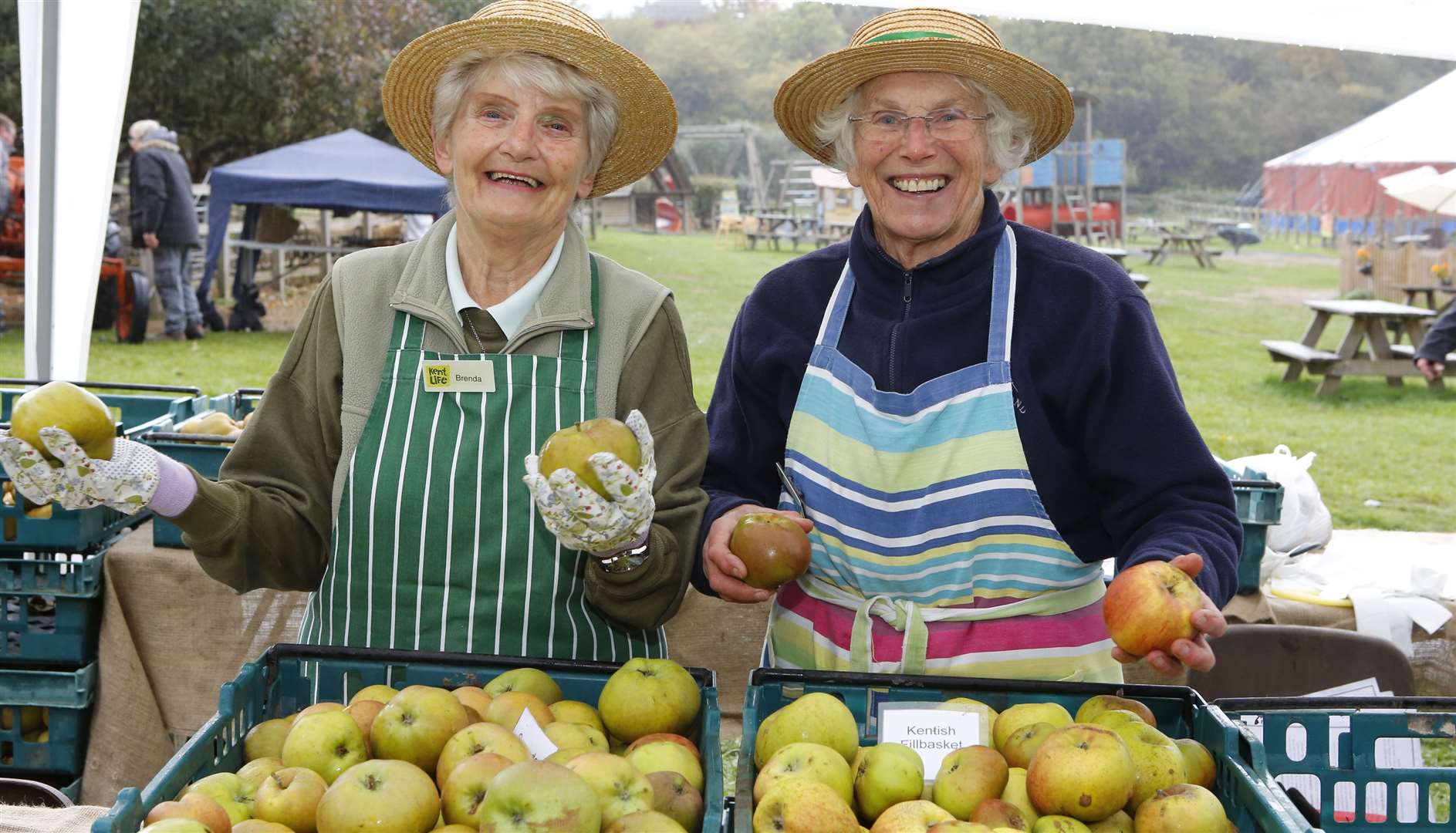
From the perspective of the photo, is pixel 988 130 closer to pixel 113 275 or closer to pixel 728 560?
pixel 728 560

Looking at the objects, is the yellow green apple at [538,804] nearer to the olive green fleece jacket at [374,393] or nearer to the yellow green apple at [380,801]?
the yellow green apple at [380,801]

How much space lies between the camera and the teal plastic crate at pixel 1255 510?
3531 mm

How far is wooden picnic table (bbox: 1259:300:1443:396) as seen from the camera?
12.1 meters

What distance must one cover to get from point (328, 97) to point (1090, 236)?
16252 mm

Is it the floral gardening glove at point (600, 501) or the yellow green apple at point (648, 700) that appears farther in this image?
the yellow green apple at point (648, 700)

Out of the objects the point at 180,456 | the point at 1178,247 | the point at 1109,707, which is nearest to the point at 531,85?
the point at 1109,707

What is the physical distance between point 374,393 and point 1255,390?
11.9 meters

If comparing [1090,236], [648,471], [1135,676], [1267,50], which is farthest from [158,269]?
[1267,50]

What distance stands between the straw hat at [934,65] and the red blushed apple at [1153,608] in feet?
3.05

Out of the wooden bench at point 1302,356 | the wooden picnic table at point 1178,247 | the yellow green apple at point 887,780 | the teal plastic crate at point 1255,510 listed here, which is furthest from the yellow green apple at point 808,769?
the wooden picnic table at point 1178,247

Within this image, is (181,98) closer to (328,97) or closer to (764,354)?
(328,97)

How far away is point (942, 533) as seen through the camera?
2209 mm

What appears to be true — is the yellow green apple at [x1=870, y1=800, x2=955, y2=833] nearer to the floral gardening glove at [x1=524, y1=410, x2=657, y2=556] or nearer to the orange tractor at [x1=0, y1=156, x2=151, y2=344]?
the floral gardening glove at [x1=524, y1=410, x2=657, y2=556]

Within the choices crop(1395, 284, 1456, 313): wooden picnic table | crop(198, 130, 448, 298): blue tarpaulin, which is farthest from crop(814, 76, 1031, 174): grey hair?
crop(1395, 284, 1456, 313): wooden picnic table
